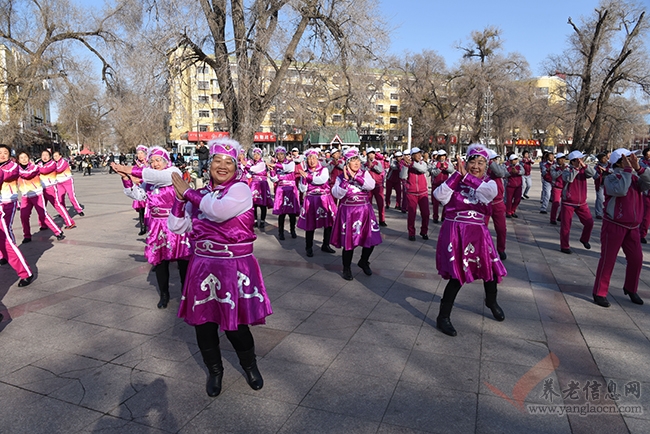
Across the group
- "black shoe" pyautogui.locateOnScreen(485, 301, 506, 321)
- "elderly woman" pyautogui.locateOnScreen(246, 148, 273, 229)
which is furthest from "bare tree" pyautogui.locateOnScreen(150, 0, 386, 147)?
"black shoe" pyautogui.locateOnScreen(485, 301, 506, 321)

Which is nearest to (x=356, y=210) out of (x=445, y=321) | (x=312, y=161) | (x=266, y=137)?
(x=312, y=161)

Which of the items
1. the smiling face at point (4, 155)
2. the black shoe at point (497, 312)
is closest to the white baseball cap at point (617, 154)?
the black shoe at point (497, 312)

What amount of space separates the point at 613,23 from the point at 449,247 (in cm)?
3355

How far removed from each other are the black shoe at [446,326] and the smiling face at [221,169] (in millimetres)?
2580

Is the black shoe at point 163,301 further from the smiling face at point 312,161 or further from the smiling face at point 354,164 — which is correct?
the smiling face at point 312,161

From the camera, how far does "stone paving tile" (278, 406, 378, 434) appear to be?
110 inches

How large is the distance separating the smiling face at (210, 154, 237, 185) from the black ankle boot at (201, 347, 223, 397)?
126cm

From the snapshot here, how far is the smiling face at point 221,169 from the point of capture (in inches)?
119

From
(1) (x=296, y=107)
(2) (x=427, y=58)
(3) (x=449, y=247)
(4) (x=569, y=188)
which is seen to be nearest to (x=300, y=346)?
(3) (x=449, y=247)

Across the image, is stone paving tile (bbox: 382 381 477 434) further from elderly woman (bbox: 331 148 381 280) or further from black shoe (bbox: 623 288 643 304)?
black shoe (bbox: 623 288 643 304)

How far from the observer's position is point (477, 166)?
165 inches

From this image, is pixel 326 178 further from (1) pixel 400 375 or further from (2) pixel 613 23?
(2) pixel 613 23

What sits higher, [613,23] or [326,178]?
[613,23]

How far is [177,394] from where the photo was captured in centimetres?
322
